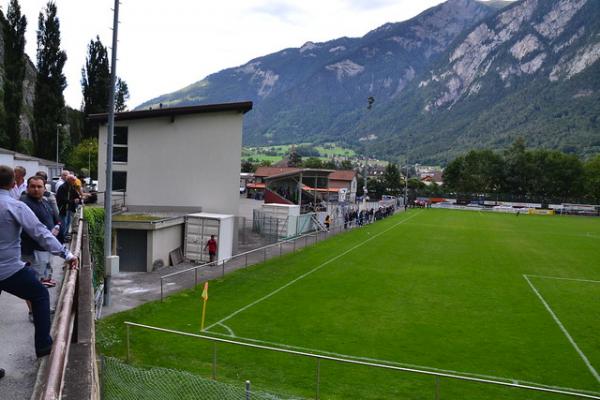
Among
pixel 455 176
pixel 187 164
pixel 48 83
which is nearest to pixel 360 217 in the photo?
pixel 187 164

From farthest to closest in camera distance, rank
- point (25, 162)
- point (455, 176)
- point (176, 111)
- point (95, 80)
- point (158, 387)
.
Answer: point (455, 176)
point (95, 80)
point (25, 162)
point (176, 111)
point (158, 387)

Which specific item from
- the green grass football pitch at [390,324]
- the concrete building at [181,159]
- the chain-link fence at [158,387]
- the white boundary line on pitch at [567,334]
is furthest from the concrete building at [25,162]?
the white boundary line on pitch at [567,334]

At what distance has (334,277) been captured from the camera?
25641mm

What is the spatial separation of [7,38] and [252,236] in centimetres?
2973

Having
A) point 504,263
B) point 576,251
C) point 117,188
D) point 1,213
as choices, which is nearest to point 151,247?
point 117,188

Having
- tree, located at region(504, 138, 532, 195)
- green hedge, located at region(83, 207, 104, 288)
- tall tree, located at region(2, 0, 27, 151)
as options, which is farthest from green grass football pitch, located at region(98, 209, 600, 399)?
tree, located at region(504, 138, 532, 195)

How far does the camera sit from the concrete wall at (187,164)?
33.1m

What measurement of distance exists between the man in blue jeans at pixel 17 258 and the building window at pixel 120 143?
29396 mm

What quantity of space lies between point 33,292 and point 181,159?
29.3 m

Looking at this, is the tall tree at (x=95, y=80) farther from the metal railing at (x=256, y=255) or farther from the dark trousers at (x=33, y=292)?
the dark trousers at (x=33, y=292)

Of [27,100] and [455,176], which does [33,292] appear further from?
[455,176]

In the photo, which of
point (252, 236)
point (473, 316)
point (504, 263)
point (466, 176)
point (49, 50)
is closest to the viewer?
point (473, 316)

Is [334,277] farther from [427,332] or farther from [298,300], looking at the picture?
[427,332]

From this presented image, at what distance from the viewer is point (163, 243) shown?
2770cm
